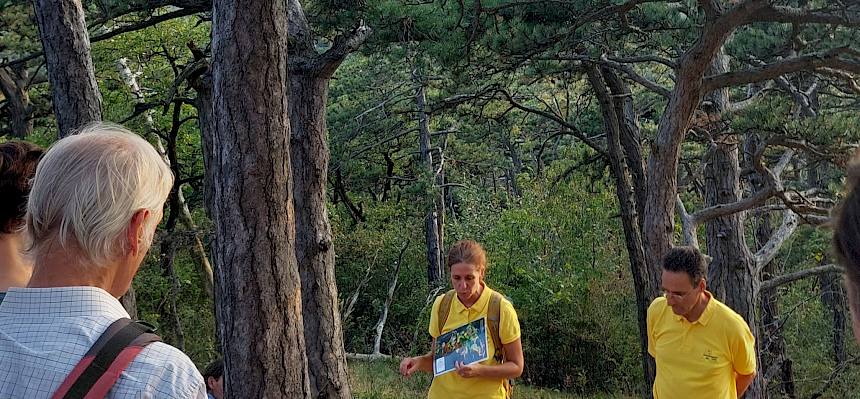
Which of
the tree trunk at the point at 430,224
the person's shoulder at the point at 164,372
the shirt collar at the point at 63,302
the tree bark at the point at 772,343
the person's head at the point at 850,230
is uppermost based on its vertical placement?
the person's head at the point at 850,230

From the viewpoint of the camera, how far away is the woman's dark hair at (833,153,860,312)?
99 centimetres

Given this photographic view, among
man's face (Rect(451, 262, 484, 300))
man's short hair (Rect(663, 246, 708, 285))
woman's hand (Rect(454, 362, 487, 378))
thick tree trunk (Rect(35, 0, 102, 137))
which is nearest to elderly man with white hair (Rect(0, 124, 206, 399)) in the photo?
woman's hand (Rect(454, 362, 487, 378))

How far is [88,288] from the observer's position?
67.4 inches

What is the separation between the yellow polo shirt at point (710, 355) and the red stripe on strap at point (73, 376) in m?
3.70

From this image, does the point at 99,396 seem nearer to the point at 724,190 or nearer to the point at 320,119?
the point at 320,119

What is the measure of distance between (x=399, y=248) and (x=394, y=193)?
13.4ft

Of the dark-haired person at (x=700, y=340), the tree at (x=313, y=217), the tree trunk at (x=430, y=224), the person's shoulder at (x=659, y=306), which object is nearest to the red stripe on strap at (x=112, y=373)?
the dark-haired person at (x=700, y=340)

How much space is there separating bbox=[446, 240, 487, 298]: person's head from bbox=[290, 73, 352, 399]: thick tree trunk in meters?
1.27

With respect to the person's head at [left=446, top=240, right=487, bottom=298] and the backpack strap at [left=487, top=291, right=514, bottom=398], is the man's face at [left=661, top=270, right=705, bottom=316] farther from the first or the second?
the person's head at [left=446, top=240, right=487, bottom=298]

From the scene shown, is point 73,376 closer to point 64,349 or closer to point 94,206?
point 64,349

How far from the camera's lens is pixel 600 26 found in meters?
9.36

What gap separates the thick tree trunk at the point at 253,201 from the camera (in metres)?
4.13

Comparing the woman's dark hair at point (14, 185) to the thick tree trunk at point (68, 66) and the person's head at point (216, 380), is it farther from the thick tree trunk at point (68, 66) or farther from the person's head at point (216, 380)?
the thick tree trunk at point (68, 66)

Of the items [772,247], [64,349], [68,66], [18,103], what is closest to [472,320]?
[64,349]
